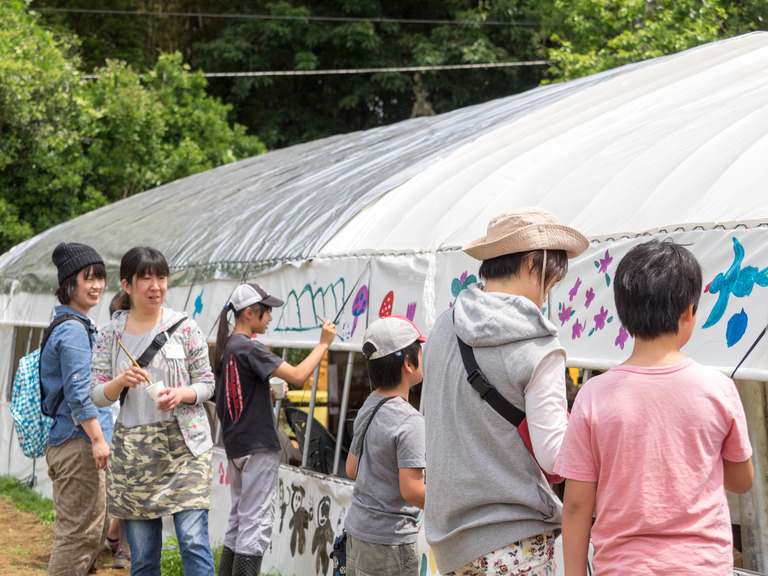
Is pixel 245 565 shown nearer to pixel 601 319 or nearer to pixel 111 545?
pixel 601 319

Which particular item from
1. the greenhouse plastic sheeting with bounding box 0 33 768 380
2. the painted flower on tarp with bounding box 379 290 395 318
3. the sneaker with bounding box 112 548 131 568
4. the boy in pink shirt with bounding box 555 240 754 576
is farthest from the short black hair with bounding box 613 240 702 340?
the sneaker with bounding box 112 548 131 568

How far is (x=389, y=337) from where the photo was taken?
370 cm

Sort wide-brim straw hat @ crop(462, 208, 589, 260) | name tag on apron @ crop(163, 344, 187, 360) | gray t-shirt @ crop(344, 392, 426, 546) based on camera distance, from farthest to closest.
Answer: name tag on apron @ crop(163, 344, 187, 360), gray t-shirt @ crop(344, 392, 426, 546), wide-brim straw hat @ crop(462, 208, 589, 260)

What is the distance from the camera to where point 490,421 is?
2.64 meters

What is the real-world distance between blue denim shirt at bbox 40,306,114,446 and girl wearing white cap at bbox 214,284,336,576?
734mm

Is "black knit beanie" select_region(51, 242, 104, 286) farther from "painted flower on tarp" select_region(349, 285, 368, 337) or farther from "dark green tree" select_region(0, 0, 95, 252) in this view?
"dark green tree" select_region(0, 0, 95, 252)

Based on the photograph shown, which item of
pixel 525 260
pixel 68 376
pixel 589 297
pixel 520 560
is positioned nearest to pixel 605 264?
pixel 589 297

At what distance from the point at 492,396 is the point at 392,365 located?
3.82 feet

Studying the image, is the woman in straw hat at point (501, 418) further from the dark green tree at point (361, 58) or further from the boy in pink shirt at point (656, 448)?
the dark green tree at point (361, 58)

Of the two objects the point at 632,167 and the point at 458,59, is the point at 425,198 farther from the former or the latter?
the point at 458,59

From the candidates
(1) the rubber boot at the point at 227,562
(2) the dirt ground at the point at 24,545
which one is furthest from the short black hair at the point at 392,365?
(2) the dirt ground at the point at 24,545

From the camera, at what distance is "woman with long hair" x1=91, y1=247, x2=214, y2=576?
4496 millimetres

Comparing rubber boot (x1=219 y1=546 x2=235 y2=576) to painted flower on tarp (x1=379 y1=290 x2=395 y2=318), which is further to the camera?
painted flower on tarp (x1=379 y1=290 x2=395 y2=318)

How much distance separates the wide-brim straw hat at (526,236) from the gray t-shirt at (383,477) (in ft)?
3.35
